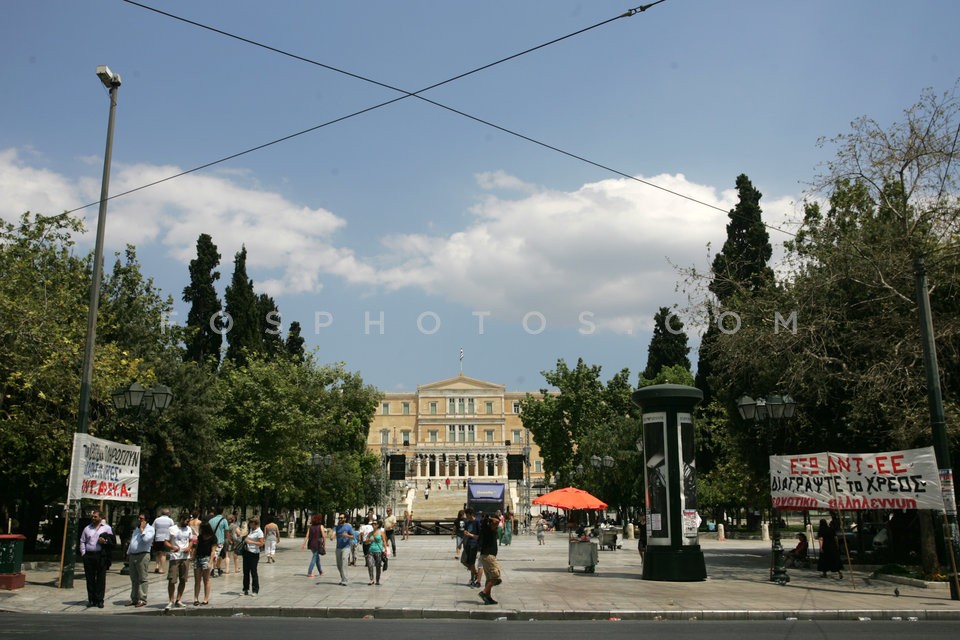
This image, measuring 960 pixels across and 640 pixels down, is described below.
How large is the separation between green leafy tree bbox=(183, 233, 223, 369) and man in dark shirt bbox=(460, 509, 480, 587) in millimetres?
25213

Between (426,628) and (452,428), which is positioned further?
(452,428)

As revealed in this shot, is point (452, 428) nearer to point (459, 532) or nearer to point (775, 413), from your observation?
point (459, 532)

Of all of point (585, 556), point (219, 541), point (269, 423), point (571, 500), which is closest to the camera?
point (219, 541)

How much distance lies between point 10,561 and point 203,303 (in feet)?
87.9

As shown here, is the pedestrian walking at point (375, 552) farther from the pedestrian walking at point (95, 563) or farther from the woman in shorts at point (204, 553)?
the pedestrian walking at point (95, 563)

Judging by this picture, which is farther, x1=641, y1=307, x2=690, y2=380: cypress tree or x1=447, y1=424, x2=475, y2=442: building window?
x1=447, y1=424, x2=475, y2=442: building window

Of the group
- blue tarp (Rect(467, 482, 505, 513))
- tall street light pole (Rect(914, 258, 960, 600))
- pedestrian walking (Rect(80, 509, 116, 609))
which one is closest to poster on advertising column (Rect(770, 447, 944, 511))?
tall street light pole (Rect(914, 258, 960, 600))

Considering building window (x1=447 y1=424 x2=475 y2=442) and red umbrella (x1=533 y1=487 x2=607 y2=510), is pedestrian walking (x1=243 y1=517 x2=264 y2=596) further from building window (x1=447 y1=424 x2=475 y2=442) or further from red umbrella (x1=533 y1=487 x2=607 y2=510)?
building window (x1=447 y1=424 x2=475 y2=442)

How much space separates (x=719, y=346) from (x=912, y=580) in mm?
7747

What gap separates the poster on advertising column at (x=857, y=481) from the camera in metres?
16.8

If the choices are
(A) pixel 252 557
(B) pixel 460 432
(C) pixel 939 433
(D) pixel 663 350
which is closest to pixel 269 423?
(A) pixel 252 557

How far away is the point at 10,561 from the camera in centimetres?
1565

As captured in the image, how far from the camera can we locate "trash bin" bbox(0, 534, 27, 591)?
1549cm

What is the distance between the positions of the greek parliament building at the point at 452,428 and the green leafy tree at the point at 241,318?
7360 cm
